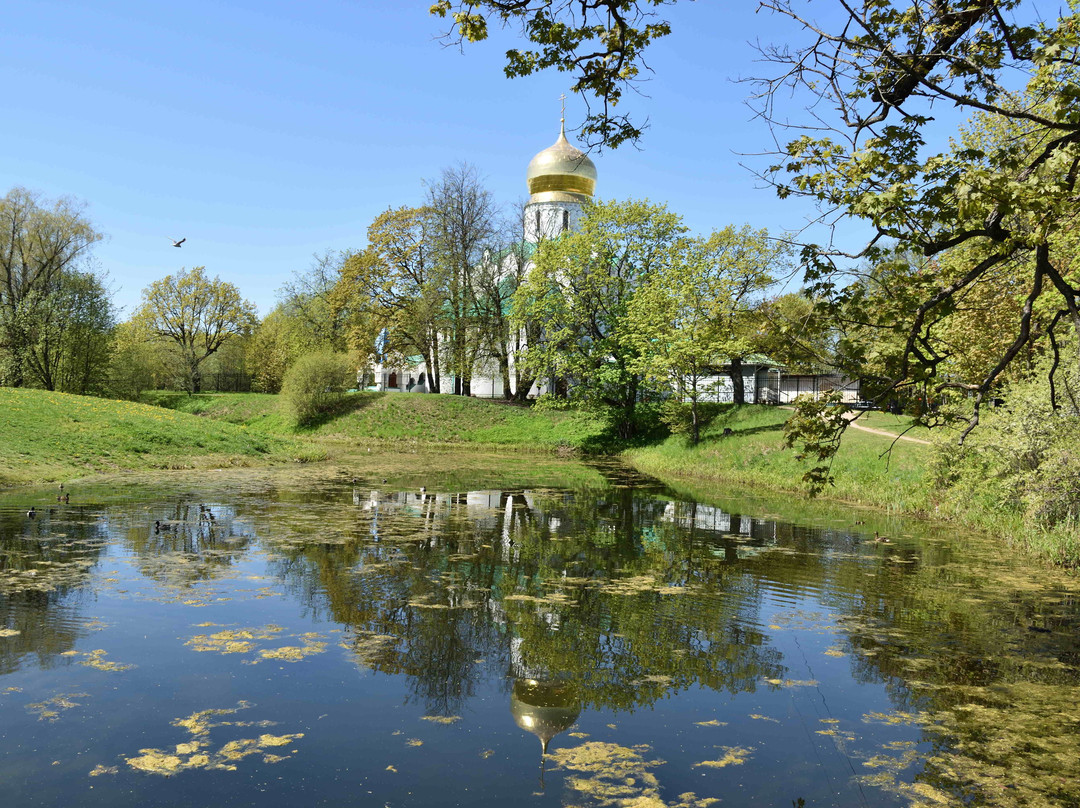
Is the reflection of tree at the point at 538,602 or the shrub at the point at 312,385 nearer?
the reflection of tree at the point at 538,602

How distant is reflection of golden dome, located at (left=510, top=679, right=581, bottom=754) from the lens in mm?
5484

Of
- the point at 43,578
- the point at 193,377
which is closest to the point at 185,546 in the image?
the point at 43,578

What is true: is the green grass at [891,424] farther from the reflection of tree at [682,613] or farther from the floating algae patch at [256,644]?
the floating algae patch at [256,644]

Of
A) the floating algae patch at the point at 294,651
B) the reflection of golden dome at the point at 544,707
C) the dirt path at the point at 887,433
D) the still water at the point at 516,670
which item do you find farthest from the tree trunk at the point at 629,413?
the reflection of golden dome at the point at 544,707

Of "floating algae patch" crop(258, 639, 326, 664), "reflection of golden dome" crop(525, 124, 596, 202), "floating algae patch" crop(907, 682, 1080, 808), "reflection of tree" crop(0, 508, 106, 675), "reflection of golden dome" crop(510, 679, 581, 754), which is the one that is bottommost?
"floating algae patch" crop(907, 682, 1080, 808)

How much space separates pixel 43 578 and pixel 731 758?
26.4 ft

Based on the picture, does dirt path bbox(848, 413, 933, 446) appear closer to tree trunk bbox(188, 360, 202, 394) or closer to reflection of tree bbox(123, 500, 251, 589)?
reflection of tree bbox(123, 500, 251, 589)

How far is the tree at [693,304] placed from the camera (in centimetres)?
3052

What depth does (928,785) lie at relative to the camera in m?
4.77

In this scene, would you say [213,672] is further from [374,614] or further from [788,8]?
[788,8]

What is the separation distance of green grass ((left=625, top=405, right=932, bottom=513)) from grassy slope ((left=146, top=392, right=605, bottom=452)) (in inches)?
199

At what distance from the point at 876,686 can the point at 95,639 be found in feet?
23.0

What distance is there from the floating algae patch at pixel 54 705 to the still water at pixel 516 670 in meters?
0.03

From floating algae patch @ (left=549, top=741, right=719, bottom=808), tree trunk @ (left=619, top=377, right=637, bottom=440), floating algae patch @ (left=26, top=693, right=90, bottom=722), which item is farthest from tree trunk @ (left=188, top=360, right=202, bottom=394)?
floating algae patch @ (left=549, top=741, right=719, bottom=808)
